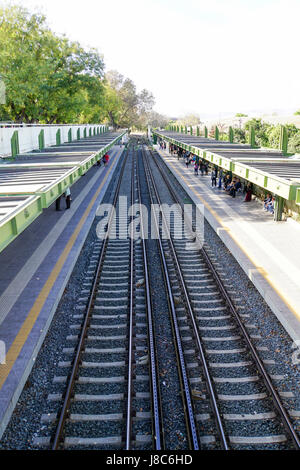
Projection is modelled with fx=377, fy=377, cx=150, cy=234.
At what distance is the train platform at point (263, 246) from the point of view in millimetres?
8694

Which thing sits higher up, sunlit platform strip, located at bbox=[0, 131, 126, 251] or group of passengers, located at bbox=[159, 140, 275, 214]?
sunlit platform strip, located at bbox=[0, 131, 126, 251]

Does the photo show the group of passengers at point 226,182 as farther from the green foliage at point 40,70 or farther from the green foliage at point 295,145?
the green foliage at point 40,70

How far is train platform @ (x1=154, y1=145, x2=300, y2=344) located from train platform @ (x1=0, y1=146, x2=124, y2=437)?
16.3 ft

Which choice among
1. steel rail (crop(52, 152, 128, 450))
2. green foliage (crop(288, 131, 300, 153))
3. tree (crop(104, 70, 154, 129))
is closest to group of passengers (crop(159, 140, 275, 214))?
green foliage (crop(288, 131, 300, 153))

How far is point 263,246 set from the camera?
12508mm

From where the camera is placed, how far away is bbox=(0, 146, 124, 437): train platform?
20.8ft

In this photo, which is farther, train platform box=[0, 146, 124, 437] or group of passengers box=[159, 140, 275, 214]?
group of passengers box=[159, 140, 275, 214]

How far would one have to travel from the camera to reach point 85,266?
36.8 feet

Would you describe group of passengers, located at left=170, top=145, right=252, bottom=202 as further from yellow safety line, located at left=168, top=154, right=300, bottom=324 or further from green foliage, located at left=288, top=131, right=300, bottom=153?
green foliage, located at left=288, top=131, right=300, bottom=153

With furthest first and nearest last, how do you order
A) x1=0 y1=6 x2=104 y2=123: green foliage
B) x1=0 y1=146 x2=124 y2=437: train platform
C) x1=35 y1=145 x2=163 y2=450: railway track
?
x1=0 y1=6 x2=104 y2=123: green foliage < x1=0 y1=146 x2=124 y2=437: train platform < x1=35 y1=145 x2=163 y2=450: railway track

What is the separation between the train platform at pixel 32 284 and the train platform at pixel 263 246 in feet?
16.3

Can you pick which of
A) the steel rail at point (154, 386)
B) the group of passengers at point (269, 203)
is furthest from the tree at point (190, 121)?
the steel rail at point (154, 386)
